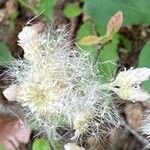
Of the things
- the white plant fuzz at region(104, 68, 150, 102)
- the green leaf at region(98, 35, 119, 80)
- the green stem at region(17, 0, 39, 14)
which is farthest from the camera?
the green stem at region(17, 0, 39, 14)

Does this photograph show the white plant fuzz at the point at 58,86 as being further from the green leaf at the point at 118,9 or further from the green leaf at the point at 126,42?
the green leaf at the point at 126,42

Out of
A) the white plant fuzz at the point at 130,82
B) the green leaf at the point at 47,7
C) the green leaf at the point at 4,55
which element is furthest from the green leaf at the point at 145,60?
the green leaf at the point at 4,55

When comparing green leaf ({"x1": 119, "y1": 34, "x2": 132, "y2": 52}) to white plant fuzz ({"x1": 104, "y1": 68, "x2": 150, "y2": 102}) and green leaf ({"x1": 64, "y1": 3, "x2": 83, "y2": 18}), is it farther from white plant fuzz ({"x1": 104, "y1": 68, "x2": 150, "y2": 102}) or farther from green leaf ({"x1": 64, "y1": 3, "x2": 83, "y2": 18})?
white plant fuzz ({"x1": 104, "y1": 68, "x2": 150, "y2": 102})

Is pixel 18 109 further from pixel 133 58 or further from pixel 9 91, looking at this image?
pixel 133 58

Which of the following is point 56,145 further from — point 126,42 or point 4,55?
point 126,42

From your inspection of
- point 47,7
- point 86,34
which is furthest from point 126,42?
point 47,7

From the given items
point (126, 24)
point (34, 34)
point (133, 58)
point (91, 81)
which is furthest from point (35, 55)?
point (133, 58)

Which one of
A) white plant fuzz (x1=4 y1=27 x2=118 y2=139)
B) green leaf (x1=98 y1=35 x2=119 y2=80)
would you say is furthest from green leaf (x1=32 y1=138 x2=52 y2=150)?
green leaf (x1=98 y1=35 x2=119 y2=80)
